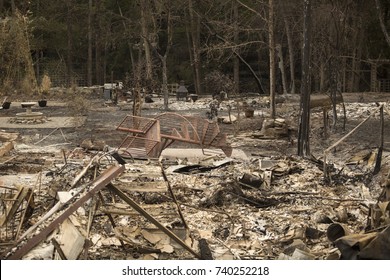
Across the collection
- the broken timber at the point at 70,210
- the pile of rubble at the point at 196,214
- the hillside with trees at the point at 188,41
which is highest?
the hillside with trees at the point at 188,41

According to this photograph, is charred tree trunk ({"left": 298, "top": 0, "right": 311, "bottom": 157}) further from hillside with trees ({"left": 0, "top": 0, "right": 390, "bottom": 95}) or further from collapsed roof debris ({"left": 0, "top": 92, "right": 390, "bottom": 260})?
hillside with trees ({"left": 0, "top": 0, "right": 390, "bottom": 95})

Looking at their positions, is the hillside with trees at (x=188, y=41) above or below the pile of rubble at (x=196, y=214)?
above

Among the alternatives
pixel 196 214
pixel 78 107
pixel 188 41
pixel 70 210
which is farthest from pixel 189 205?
pixel 188 41

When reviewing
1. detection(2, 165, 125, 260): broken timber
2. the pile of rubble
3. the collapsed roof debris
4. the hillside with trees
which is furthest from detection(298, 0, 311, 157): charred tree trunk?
the hillside with trees

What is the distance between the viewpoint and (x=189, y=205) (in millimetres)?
7086

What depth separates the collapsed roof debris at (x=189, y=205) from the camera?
16.5ft

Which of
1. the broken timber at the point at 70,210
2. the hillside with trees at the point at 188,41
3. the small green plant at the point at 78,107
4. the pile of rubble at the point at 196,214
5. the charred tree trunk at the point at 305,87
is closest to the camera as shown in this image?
the broken timber at the point at 70,210

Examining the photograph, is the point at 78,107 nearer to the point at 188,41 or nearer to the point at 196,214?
the point at 196,214

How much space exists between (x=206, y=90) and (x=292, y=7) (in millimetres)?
7590

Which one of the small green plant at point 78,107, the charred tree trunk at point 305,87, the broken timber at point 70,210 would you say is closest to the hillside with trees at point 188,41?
the small green plant at point 78,107

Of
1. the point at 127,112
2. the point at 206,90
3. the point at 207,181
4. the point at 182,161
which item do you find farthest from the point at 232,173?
the point at 206,90

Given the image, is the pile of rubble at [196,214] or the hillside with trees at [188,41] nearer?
the pile of rubble at [196,214]

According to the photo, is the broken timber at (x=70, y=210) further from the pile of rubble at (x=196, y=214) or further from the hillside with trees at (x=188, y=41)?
the hillside with trees at (x=188, y=41)

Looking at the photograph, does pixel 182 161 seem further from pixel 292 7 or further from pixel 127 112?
Result: pixel 292 7
